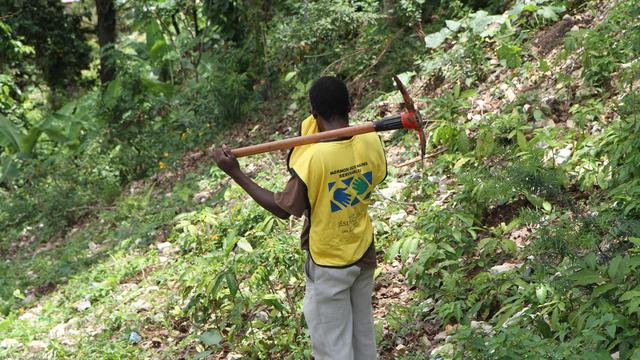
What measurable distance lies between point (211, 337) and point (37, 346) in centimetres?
200

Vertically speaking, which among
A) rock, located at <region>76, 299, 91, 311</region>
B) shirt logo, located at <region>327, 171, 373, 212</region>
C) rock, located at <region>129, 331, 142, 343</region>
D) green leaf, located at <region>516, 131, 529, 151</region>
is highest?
shirt logo, located at <region>327, 171, 373, 212</region>

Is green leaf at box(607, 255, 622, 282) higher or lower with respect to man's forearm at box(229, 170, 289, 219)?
lower

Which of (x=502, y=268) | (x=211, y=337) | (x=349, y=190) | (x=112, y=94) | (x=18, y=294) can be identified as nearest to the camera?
(x=349, y=190)

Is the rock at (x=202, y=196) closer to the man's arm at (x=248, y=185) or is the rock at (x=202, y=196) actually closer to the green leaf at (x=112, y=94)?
the green leaf at (x=112, y=94)

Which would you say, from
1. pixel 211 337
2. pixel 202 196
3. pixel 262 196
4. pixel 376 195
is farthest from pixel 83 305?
pixel 262 196

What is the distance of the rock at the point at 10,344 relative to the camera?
579 centimetres

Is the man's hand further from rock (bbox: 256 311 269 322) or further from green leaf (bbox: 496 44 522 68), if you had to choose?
green leaf (bbox: 496 44 522 68)

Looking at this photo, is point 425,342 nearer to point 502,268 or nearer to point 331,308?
point 502,268

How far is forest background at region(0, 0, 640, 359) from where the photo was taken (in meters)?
3.86

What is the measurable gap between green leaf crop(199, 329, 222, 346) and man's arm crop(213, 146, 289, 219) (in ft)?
4.99

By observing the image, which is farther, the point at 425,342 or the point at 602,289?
the point at 425,342

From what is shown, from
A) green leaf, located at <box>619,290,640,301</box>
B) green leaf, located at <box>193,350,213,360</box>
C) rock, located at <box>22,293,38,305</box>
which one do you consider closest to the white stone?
rock, located at <box>22,293,38,305</box>

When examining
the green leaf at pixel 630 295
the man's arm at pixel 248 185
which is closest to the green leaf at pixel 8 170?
the man's arm at pixel 248 185

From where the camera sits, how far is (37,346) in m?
5.65
